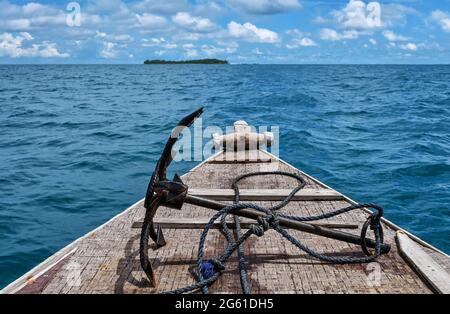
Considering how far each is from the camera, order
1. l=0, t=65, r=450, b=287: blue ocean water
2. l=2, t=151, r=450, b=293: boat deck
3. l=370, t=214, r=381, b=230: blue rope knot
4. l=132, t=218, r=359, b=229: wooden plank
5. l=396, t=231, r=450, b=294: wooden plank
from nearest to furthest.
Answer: l=396, t=231, r=450, b=294: wooden plank
l=2, t=151, r=450, b=293: boat deck
l=370, t=214, r=381, b=230: blue rope knot
l=132, t=218, r=359, b=229: wooden plank
l=0, t=65, r=450, b=287: blue ocean water

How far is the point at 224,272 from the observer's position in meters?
3.80

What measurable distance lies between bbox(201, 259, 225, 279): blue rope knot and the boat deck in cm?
9

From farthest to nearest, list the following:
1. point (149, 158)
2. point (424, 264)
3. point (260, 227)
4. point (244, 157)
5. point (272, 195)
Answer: point (149, 158), point (244, 157), point (272, 195), point (424, 264), point (260, 227)

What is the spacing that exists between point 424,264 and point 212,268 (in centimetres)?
179

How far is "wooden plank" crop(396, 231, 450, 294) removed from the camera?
346 cm

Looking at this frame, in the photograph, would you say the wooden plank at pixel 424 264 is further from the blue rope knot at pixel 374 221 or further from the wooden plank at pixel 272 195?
the wooden plank at pixel 272 195

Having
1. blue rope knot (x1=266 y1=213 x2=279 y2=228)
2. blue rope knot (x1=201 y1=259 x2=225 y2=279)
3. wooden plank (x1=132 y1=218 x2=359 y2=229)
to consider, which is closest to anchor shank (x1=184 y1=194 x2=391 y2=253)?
blue rope knot (x1=266 y1=213 x2=279 y2=228)

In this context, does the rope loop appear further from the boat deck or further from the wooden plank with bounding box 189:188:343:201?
the wooden plank with bounding box 189:188:343:201

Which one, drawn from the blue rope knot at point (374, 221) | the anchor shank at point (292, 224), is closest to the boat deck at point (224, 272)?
the anchor shank at point (292, 224)

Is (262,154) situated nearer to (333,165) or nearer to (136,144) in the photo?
(333,165)

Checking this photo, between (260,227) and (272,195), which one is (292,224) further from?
(272,195)

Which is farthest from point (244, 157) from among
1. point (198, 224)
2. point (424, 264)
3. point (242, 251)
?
point (424, 264)

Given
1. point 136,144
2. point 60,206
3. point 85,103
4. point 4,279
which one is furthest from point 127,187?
point 85,103

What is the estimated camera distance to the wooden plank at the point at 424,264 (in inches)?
136
